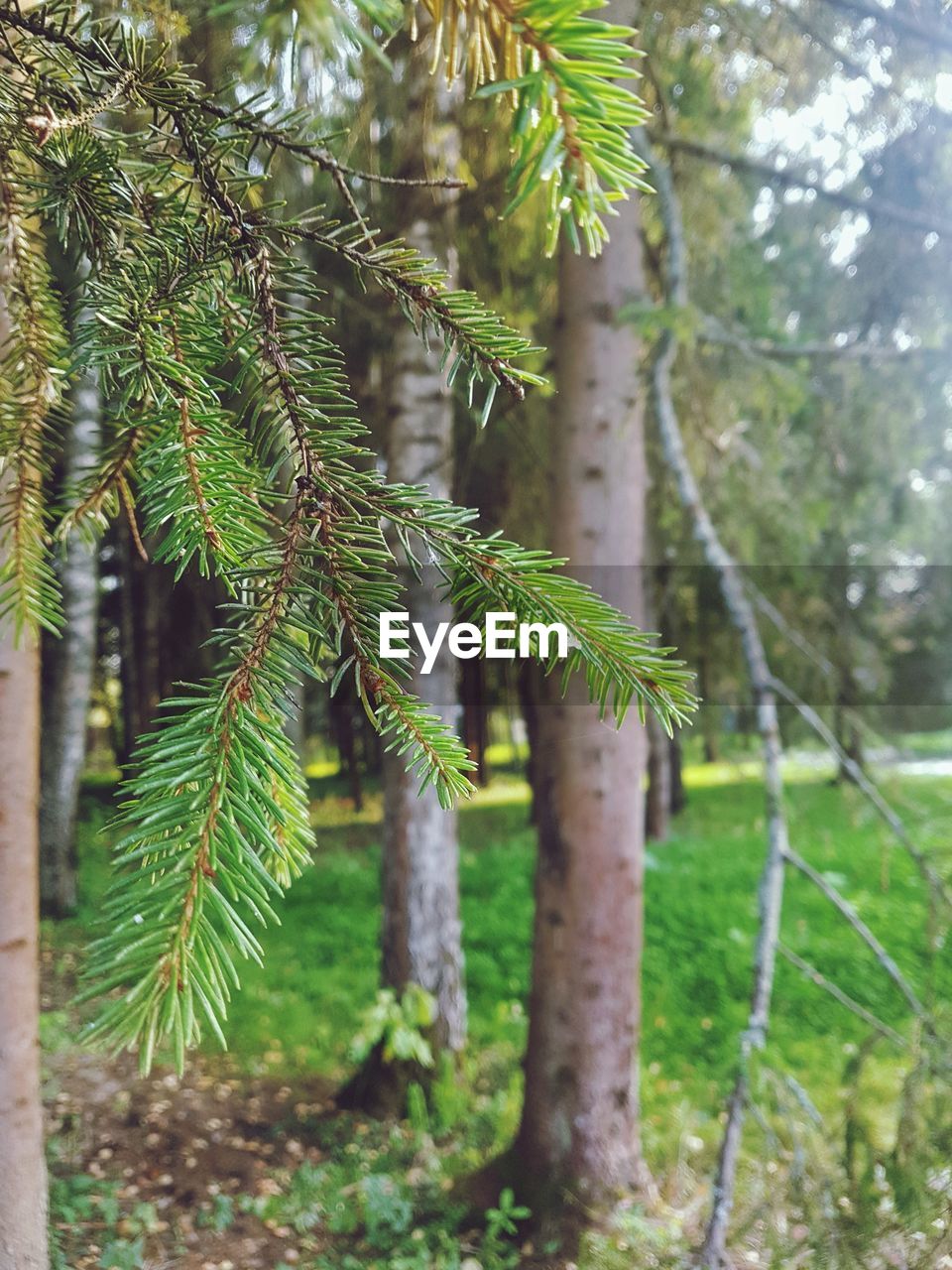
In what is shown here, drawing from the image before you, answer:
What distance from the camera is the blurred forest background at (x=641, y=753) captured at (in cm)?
193

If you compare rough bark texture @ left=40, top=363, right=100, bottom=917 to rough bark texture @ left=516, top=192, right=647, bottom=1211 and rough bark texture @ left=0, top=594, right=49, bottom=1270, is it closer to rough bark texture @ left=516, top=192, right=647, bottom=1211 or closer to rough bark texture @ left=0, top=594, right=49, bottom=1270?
rough bark texture @ left=516, top=192, right=647, bottom=1211

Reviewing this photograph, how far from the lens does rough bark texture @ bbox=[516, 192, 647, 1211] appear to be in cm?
248

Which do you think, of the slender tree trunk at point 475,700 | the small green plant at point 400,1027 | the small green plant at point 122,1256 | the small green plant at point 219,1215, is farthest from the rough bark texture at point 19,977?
the slender tree trunk at point 475,700

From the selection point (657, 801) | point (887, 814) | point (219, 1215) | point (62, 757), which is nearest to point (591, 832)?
point (887, 814)

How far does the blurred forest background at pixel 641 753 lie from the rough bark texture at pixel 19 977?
0.42 m

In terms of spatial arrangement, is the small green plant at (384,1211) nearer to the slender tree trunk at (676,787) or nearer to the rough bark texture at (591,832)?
the rough bark texture at (591,832)

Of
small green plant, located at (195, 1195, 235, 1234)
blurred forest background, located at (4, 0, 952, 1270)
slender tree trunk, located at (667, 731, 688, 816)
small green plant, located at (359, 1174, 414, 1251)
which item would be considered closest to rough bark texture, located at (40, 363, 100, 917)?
blurred forest background, located at (4, 0, 952, 1270)

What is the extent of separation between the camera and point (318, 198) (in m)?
3.50

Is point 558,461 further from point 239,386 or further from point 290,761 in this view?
point 290,761

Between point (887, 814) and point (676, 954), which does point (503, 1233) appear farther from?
point (676, 954)

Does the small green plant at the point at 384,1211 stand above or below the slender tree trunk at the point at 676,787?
below

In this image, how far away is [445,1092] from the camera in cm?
323

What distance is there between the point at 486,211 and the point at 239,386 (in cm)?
343

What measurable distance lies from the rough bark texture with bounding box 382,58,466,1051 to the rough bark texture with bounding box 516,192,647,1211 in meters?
0.71
